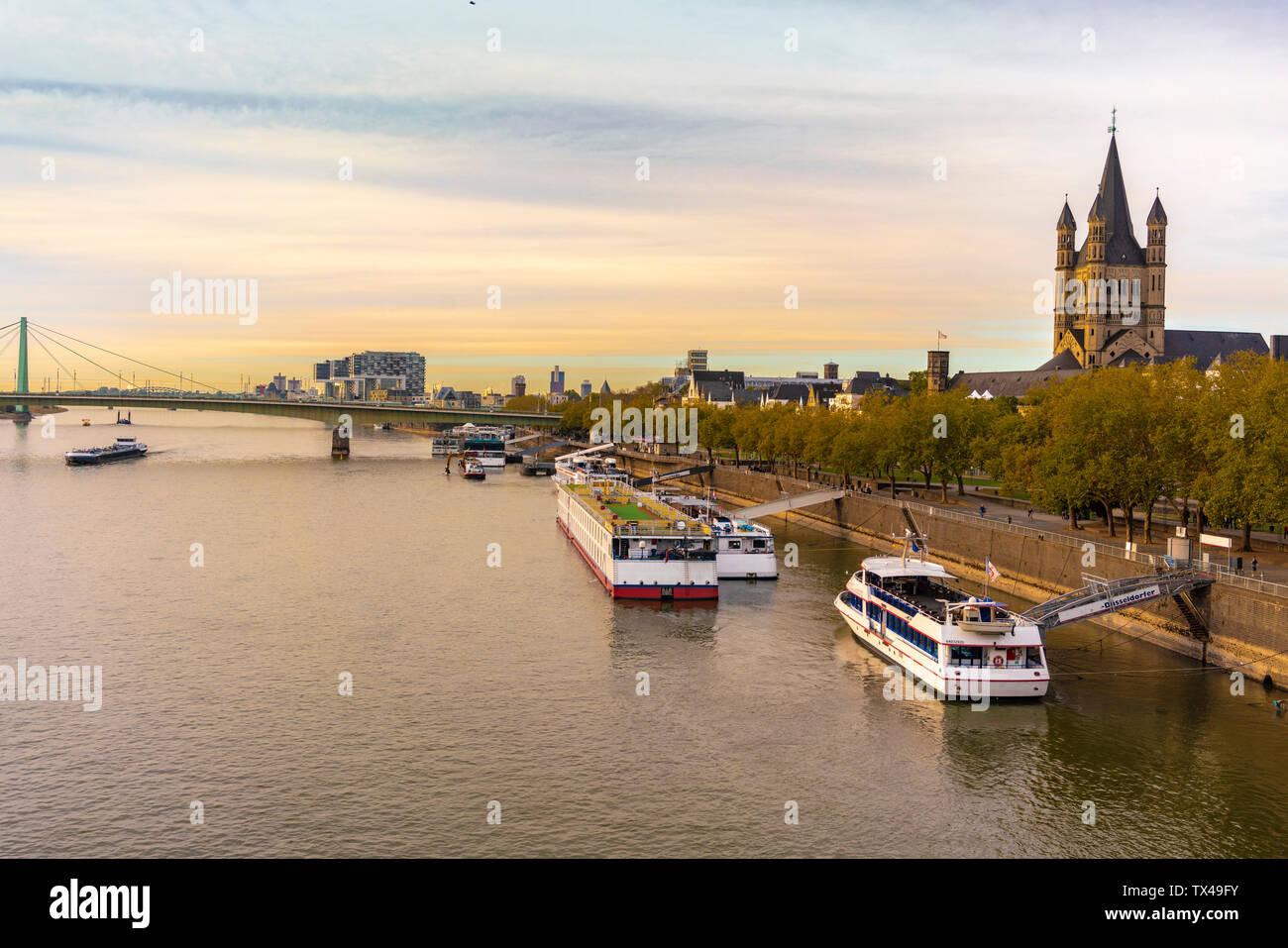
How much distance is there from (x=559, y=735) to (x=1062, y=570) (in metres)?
29.0

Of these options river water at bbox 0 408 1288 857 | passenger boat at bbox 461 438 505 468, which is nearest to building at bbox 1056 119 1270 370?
passenger boat at bbox 461 438 505 468

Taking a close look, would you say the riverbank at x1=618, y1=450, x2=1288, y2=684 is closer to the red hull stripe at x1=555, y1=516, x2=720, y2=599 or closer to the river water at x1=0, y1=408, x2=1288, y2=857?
the river water at x1=0, y1=408, x2=1288, y2=857

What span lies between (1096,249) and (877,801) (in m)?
152

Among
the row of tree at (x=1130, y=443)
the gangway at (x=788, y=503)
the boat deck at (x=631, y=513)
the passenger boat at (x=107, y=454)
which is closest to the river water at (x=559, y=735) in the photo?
the boat deck at (x=631, y=513)

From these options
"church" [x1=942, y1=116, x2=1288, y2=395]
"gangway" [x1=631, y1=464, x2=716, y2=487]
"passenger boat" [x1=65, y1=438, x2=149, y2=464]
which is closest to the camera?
"gangway" [x1=631, y1=464, x2=716, y2=487]

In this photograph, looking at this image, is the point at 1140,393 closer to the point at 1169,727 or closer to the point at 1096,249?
the point at 1169,727

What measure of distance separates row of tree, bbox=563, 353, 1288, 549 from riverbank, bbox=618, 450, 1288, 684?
393 cm

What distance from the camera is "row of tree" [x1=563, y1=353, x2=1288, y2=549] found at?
147 ft

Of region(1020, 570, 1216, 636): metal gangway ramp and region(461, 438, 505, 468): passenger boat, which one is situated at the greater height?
region(461, 438, 505, 468): passenger boat

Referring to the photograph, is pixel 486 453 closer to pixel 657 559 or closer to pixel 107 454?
pixel 107 454

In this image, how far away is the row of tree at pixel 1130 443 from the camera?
44.9 metres

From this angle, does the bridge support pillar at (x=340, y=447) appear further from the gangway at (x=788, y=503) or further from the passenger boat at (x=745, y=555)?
the passenger boat at (x=745, y=555)

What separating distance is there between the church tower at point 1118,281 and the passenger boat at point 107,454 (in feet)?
440
